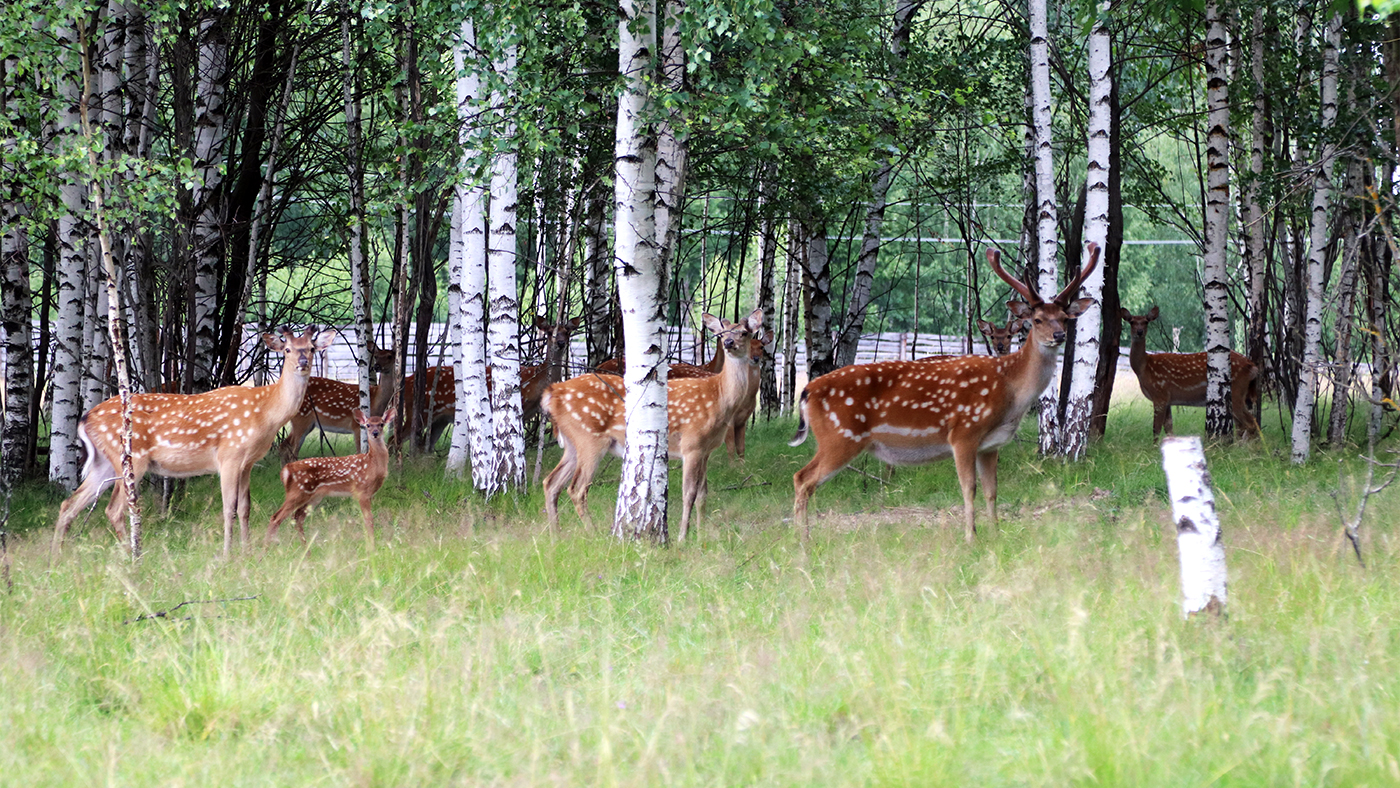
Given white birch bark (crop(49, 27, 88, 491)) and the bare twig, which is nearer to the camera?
the bare twig

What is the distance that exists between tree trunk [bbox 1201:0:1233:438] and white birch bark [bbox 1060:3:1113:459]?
805mm

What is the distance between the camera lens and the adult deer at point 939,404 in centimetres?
793

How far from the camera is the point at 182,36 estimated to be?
30.8ft

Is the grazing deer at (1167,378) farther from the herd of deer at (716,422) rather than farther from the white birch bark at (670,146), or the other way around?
the white birch bark at (670,146)

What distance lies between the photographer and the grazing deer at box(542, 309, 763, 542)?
27.3 ft

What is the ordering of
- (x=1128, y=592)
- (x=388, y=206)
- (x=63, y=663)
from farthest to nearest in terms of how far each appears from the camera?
(x=388, y=206)
(x=1128, y=592)
(x=63, y=663)

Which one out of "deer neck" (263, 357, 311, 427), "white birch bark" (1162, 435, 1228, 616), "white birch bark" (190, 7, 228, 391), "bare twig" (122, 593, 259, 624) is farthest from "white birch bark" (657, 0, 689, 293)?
"white birch bark" (190, 7, 228, 391)

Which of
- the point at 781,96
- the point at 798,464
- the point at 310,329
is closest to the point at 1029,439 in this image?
the point at 798,464

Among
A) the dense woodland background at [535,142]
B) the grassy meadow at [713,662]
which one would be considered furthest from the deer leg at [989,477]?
the dense woodland background at [535,142]

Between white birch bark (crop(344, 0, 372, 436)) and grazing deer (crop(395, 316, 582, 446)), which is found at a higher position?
white birch bark (crop(344, 0, 372, 436))

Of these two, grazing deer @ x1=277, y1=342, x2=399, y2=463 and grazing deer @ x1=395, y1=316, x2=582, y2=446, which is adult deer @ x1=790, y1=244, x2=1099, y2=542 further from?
grazing deer @ x1=277, y1=342, x2=399, y2=463

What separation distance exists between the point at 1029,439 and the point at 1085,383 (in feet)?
9.56

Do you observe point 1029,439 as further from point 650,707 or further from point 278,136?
point 650,707

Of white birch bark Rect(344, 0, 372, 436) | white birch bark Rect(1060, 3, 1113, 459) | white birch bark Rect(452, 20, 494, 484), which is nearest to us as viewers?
white birch bark Rect(452, 20, 494, 484)
